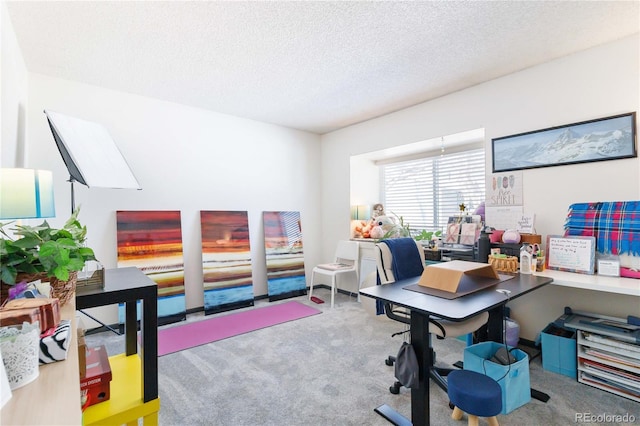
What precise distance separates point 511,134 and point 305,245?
10.0 feet

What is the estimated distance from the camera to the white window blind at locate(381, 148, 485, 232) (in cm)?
369

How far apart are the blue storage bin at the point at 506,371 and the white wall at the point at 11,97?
3105 millimetres

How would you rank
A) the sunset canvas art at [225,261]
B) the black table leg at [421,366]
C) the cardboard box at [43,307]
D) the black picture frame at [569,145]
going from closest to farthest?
the cardboard box at [43,307], the black table leg at [421,366], the black picture frame at [569,145], the sunset canvas art at [225,261]

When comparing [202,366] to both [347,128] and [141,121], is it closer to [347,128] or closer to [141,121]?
[141,121]

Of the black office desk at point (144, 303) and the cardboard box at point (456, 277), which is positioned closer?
the black office desk at point (144, 303)

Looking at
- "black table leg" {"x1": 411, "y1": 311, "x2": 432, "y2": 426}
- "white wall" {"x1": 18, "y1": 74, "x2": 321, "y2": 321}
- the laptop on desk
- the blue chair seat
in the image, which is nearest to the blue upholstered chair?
the blue chair seat

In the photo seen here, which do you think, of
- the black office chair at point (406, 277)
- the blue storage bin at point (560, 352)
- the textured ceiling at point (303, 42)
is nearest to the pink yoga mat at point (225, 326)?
the black office chair at point (406, 277)

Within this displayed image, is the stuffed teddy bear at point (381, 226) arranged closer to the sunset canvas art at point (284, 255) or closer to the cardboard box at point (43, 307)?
the sunset canvas art at point (284, 255)

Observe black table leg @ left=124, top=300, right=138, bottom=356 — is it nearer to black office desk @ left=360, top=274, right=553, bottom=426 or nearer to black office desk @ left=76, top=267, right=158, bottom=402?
black office desk @ left=76, top=267, right=158, bottom=402

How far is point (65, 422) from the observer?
1.94ft

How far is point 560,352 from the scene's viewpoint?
2.33 meters

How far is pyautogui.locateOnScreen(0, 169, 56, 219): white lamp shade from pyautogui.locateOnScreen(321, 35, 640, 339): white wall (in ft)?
11.1

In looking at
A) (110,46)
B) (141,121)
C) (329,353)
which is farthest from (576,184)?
(141,121)

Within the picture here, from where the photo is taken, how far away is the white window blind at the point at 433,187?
3688 millimetres
